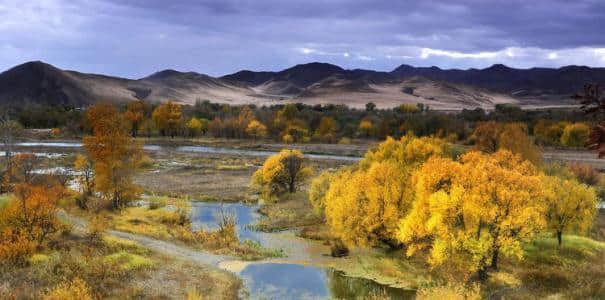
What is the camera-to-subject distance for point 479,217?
37312 mm

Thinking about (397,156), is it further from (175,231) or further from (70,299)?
(70,299)

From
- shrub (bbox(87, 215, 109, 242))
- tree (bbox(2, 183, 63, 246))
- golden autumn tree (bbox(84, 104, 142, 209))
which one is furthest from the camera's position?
golden autumn tree (bbox(84, 104, 142, 209))

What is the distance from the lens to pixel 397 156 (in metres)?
62.6

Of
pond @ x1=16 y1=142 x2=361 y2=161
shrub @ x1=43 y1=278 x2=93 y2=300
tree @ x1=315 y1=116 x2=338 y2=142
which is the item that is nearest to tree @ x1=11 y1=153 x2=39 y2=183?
shrub @ x1=43 y1=278 x2=93 y2=300

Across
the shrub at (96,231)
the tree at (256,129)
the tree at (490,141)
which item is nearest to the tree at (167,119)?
the tree at (256,129)

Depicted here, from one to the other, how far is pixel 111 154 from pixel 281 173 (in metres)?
25.3

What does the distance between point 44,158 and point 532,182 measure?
100m

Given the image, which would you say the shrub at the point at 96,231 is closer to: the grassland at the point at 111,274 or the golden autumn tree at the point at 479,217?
the grassland at the point at 111,274

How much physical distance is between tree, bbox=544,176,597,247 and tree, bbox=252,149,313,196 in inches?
1399

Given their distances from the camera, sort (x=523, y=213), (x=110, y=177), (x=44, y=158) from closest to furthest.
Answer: (x=523, y=213) < (x=110, y=177) < (x=44, y=158)

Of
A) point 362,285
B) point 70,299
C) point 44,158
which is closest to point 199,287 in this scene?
point 70,299

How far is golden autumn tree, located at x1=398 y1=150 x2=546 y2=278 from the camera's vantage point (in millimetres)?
36844

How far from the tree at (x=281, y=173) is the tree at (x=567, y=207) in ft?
117

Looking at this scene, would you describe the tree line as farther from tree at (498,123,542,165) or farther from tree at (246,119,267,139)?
tree at (498,123,542,165)
